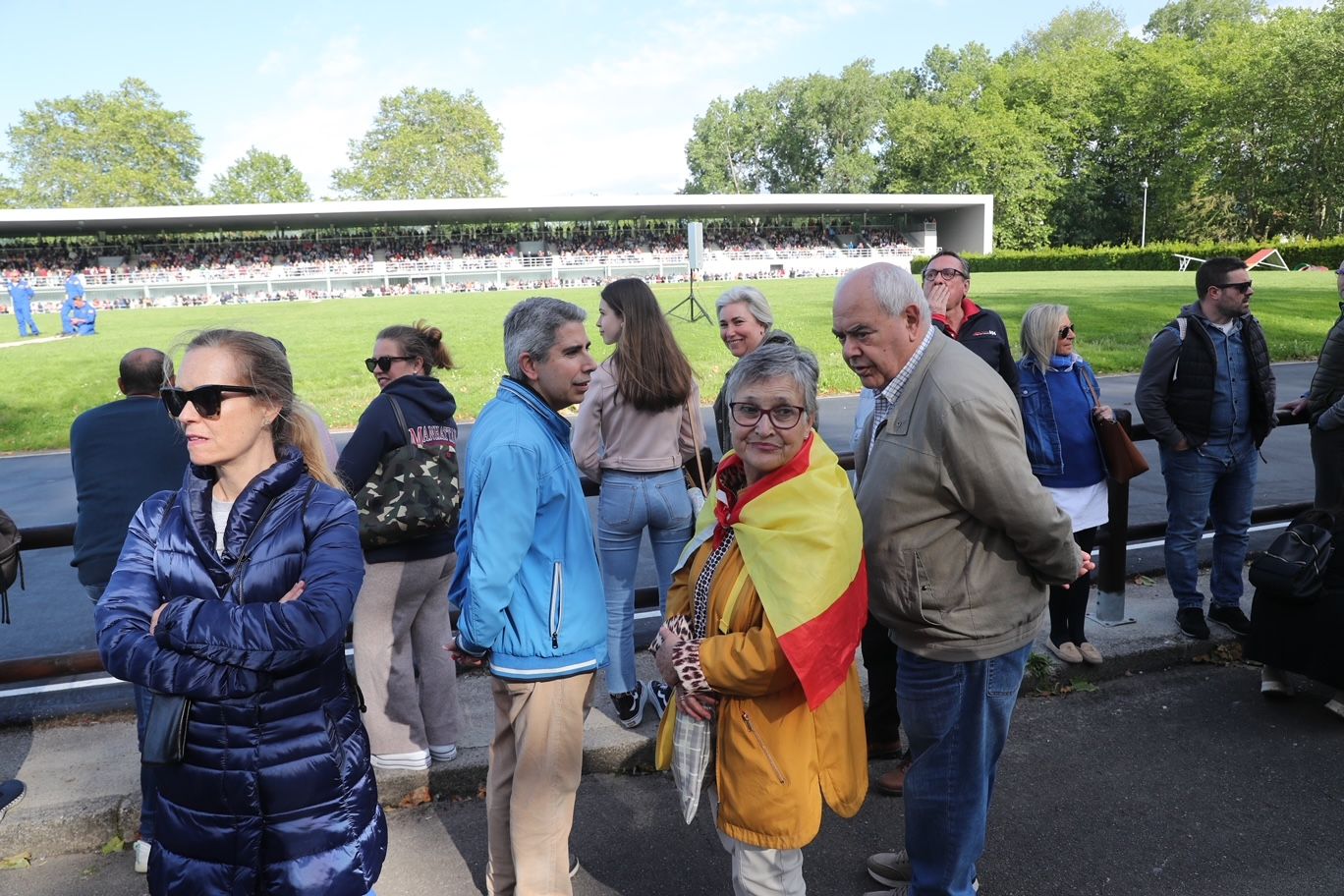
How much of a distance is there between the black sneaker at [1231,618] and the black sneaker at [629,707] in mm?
3321

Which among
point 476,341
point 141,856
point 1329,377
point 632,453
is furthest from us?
point 476,341

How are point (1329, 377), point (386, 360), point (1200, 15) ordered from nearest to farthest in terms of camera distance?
point (386, 360)
point (1329, 377)
point (1200, 15)

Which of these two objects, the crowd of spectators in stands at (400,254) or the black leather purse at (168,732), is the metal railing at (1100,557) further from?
the crowd of spectators in stands at (400,254)

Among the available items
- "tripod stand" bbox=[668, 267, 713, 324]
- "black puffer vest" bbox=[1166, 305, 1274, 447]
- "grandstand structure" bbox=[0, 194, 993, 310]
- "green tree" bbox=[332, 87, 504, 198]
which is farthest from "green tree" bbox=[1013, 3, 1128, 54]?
"black puffer vest" bbox=[1166, 305, 1274, 447]

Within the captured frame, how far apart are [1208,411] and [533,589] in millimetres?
3911

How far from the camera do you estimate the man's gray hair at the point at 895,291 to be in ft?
8.34

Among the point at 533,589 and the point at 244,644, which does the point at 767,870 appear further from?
the point at 244,644

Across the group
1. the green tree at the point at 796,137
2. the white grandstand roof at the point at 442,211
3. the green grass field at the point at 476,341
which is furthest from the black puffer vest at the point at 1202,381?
the green tree at the point at 796,137

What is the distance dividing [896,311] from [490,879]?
2251 mm

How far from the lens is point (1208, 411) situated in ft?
15.5

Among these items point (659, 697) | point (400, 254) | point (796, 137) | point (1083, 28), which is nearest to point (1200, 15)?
point (1083, 28)

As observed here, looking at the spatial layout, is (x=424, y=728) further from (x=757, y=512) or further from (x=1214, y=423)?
(x=1214, y=423)

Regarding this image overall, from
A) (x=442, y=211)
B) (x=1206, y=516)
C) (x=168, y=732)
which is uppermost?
(x=442, y=211)

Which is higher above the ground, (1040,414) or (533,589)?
(1040,414)
